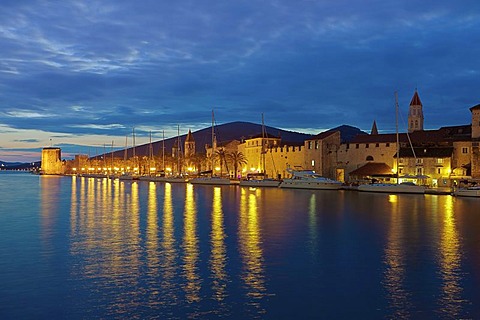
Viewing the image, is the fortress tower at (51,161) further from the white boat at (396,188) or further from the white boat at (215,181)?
the white boat at (396,188)

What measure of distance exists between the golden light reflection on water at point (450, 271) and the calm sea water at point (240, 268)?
0.12ft

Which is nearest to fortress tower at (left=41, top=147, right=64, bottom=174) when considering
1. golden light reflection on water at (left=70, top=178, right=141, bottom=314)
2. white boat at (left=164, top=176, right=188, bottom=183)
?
white boat at (left=164, top=176, right=188, bottom=183)

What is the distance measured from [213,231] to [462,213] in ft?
48.1

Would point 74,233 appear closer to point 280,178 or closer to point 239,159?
point 280,178

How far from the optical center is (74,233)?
19250 millimetres

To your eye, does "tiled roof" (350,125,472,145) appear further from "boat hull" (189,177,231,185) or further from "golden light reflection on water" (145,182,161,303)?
"golden light reflection on water" (145,182,161,303)

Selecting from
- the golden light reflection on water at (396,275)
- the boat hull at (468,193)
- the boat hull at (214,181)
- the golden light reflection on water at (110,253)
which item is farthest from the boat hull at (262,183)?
the golden light reflection on water at (396,275)

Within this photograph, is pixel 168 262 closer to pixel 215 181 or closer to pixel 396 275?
pixel 396 275

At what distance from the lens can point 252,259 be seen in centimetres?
1412

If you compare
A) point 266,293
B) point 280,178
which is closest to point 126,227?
point 266,293

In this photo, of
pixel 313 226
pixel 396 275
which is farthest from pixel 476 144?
pixel 396 275

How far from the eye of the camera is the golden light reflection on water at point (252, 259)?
10789 mm

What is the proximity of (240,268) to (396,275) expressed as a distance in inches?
154

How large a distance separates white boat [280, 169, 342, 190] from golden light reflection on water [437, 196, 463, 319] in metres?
28.8
